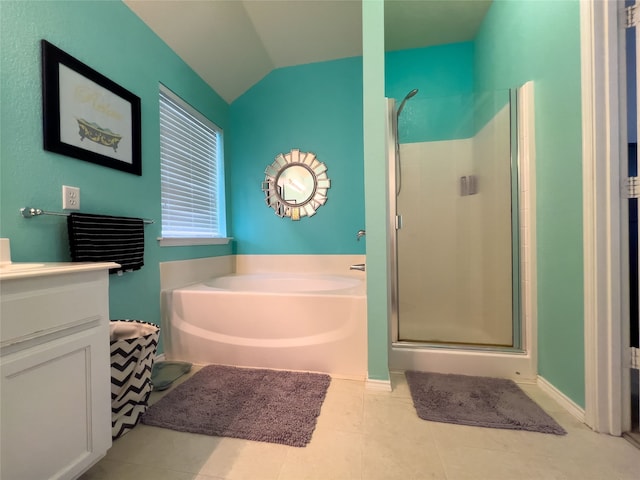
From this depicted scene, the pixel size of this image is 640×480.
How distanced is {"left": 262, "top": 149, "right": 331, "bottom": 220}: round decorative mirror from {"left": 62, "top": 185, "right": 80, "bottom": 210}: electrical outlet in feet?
4.96

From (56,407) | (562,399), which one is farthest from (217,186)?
(562,399)

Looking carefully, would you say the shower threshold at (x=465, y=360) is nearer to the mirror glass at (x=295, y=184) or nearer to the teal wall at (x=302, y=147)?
the teal wall at (x=302, y=147)

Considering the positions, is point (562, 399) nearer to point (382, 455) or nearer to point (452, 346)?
point (452, 346)

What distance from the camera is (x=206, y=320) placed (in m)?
1.69

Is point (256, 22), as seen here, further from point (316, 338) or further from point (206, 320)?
point (316, 338)

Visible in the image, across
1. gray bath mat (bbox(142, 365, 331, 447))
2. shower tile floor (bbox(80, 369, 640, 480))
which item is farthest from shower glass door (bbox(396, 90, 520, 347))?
gray bath mat (bbox(142, 365, 331, 447))

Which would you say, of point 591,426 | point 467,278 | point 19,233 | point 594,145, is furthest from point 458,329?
point 19,233

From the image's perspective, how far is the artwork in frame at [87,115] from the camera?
45.5 inches

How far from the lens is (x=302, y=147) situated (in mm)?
2559

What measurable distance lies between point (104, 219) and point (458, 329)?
2253 mm

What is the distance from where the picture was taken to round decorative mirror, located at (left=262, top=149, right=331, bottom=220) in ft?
8.27

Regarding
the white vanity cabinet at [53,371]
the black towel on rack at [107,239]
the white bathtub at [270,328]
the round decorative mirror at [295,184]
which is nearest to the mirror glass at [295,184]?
the round decorative mirror at [295,184]

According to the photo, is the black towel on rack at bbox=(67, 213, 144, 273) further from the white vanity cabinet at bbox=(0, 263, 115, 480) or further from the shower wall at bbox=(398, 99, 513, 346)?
the shower wall at bbox=(398, 99, 513, 346)

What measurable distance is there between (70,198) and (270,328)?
48.0 inches
